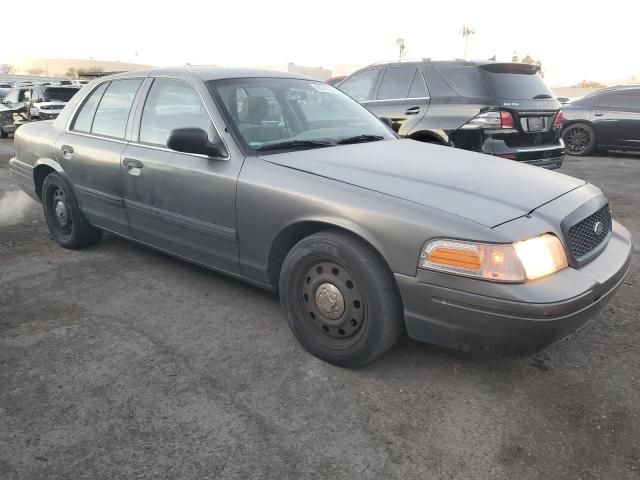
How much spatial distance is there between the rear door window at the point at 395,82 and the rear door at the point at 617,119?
6.01 metres

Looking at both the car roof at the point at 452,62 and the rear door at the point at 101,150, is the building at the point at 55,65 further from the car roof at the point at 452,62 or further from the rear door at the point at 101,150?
the rear door at the point at 101,150

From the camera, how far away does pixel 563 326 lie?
90.8 inches

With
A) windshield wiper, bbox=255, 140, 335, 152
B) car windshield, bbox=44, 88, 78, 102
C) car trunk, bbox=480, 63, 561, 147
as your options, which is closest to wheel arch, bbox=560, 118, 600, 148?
car trunk, bbox=480, 63, 561, 147

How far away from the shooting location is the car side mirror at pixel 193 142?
3.07m

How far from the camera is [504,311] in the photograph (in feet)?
7.38

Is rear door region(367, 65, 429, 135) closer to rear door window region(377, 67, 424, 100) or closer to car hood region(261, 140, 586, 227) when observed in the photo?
rear door window region(377, 67, 424, 100)

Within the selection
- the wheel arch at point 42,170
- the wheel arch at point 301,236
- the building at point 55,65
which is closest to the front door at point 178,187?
the wheel arch at point 301,236

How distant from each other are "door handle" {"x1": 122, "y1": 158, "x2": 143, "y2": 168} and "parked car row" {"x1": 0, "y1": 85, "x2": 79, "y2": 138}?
35.2 ft

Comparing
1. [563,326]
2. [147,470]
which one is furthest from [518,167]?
[147,470]

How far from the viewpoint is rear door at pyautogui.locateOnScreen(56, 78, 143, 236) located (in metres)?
3.96

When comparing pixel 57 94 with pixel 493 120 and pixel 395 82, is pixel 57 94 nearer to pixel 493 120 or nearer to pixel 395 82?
pixel 395 82

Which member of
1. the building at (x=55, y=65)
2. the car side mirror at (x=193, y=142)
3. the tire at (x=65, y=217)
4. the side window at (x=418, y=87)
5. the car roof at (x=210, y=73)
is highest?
the building at (x=55, y=65)

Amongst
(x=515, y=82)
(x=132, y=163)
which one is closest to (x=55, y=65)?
(x=515, y=82)

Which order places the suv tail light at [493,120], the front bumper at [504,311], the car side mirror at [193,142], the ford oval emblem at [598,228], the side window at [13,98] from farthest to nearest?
the side window at [13,98] → the suv tail light at [493,120] → the car side mirror at [193,142] → the ford oval emblem at [598,228] → the front bumper at [504,311]
